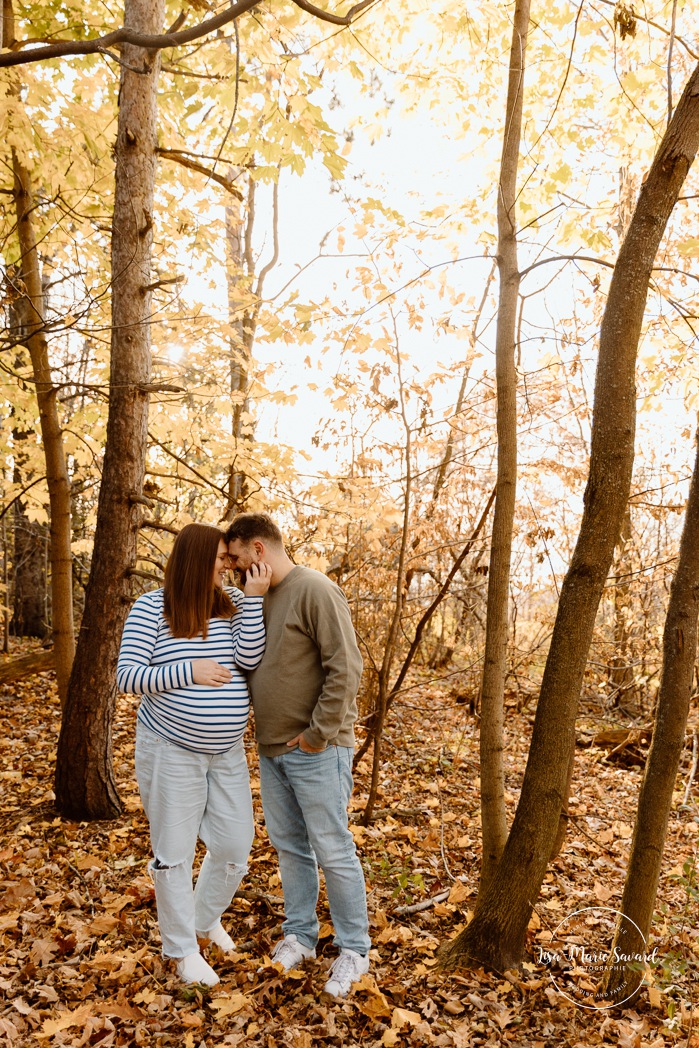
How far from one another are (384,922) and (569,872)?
1577 millimetres

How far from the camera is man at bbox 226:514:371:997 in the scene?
2.87 m

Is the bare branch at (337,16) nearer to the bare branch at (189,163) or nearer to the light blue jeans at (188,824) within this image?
the bare branch at (189,163)

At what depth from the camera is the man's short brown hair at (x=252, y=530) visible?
9.98ft

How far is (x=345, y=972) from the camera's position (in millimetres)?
2914

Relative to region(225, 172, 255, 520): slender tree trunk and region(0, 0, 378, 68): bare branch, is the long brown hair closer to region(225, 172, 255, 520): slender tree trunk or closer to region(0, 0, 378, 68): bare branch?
region(0, 0, 378, 68): bare branch

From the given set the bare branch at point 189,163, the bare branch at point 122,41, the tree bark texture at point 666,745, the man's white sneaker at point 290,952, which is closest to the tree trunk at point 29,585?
the bare branch at point 189,163

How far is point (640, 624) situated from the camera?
23.5ft

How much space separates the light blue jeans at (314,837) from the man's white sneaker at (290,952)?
1.1 inches

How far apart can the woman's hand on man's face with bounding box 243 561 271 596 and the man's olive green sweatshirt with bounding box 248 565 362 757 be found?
92 millimetres

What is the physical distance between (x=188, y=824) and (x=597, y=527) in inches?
81.8

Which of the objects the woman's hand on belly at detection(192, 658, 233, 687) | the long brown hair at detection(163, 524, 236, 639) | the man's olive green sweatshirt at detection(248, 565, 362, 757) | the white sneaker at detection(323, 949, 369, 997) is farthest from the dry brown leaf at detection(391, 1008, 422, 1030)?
the long brown hair at detection(163, 524, 236, 639)

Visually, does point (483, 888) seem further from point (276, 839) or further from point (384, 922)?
point (276, 839)

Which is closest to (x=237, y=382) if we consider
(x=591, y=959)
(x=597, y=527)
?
(x=597, y=527)

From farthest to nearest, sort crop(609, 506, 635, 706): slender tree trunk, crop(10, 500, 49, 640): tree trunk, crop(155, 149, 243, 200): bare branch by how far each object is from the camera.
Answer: crop(10, 500, 49, 640): tree trunk → crop(609, 506, 635, 706): slender tree trunk → crop(155, 149, 243, 200): bare branch
